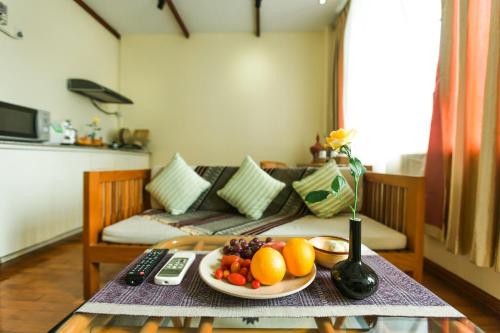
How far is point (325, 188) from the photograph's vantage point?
1.54 metres

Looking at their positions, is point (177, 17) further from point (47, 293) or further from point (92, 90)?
point (47, 293)

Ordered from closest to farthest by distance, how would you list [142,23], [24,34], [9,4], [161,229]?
[161,229], [9,4], [24,34], [142,23]

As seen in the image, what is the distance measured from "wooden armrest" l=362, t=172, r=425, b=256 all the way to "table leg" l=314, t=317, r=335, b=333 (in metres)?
0.90

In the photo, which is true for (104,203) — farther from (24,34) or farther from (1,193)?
(24,34)

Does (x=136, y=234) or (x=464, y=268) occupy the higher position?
(x=136, y=234)

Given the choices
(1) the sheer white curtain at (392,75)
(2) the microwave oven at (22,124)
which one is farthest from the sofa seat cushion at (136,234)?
(1) the sheer white curtain at (392,75)

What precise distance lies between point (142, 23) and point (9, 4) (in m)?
1.64

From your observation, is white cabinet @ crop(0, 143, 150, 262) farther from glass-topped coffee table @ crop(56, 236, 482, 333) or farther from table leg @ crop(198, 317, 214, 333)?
table leg @ crop(198, 317, 214, 333)

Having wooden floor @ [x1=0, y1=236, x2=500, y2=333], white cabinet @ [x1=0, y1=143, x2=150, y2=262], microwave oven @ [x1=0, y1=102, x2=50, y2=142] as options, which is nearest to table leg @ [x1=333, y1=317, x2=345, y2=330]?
wooden floor @ [x1=0, y1=236, x2=500, y2=333]

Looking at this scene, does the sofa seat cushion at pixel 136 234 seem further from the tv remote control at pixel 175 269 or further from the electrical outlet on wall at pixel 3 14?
the electrical outlet on wall at pixel 3 14

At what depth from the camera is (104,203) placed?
4.38ft

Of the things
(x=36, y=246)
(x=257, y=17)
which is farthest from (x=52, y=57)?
(x=257, y=17)

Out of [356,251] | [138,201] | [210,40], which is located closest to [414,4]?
[356,251]

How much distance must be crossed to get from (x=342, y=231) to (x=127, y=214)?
1.30m
